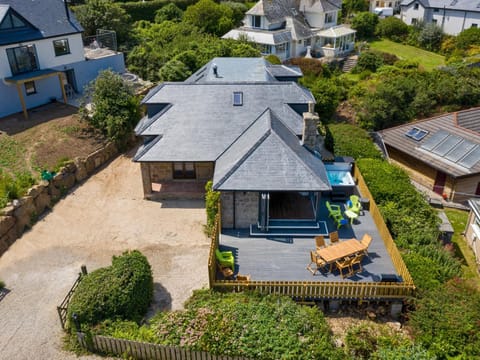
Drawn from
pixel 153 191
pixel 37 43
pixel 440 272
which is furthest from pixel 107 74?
pixel 440 272

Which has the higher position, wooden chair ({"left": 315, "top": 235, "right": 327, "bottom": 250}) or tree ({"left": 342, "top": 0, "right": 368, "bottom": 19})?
tree ({"left": 342, "top": 0, "right": 368, "bottom": 19})

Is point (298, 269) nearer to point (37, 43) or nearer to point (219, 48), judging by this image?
point (37, 43)

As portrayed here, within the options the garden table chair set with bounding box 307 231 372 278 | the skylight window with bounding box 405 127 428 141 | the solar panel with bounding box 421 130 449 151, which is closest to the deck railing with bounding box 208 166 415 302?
the garden table chair set with bounding box 307 231 372 278

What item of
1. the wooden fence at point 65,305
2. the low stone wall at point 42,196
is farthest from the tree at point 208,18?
the wooden fence at point 65,305

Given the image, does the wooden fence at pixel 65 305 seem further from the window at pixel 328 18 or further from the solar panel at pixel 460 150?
the window at pixel 328 18

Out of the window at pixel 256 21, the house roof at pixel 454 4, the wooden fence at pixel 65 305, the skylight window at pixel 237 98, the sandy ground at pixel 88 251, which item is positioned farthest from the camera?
the house roof at pixel 454 4

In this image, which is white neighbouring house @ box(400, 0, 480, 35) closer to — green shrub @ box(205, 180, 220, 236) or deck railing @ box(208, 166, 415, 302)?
green shrub @ box(205, 180, 220, 236)

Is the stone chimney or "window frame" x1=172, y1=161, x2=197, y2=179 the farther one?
"window frame" x1=172, y1=161, x2=197, y2=179
